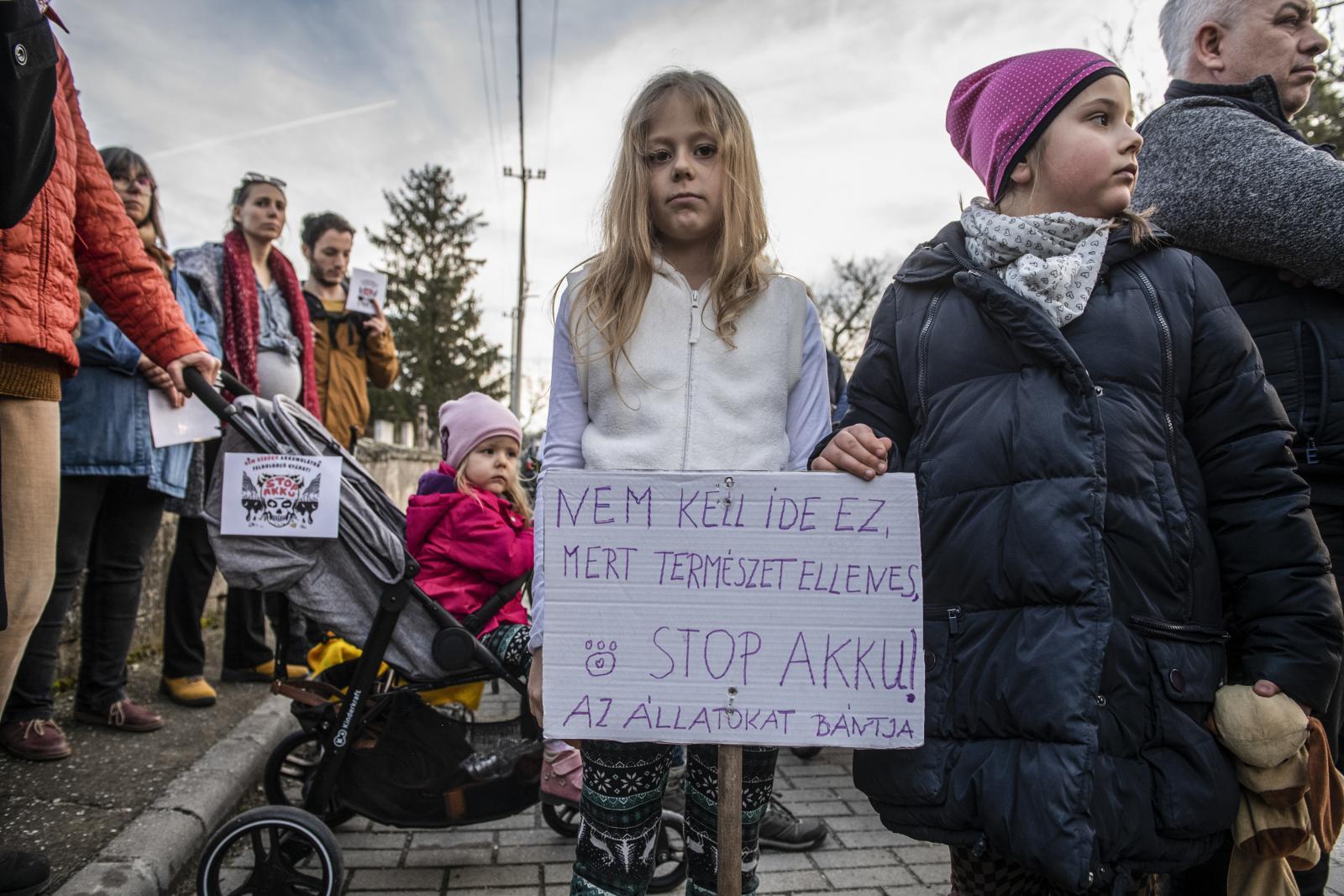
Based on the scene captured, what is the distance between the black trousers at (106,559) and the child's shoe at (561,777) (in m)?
1.68

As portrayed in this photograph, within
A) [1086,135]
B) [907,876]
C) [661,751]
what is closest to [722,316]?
[1086,135]

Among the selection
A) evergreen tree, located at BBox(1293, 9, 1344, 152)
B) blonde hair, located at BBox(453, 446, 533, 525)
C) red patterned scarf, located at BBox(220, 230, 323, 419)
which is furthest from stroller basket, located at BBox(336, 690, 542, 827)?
evergreen tree, located at BBox(1293, 9, 1344, 152)

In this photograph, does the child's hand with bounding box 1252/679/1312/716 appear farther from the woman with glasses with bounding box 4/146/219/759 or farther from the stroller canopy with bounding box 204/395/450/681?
the woman with glasses with bounding box 4/146/219/759

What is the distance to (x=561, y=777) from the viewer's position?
9.24 feet

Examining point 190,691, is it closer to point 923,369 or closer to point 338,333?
point 338,333

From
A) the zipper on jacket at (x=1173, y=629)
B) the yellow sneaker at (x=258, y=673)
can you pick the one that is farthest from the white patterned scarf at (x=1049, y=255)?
the yellow sneaker at (x=258, y=673)

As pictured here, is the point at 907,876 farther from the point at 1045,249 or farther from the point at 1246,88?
the point at 1246,88

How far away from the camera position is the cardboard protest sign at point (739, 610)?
4.76ft

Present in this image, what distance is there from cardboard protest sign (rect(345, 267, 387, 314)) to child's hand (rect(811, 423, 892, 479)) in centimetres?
402

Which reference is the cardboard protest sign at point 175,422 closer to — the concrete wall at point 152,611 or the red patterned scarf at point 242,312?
the concrete wall at point 152,611

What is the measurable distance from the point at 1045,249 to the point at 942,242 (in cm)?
19

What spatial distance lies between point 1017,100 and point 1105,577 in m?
0.92

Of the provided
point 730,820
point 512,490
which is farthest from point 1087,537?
point 512,490

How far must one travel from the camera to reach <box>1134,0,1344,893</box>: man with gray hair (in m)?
1.75
